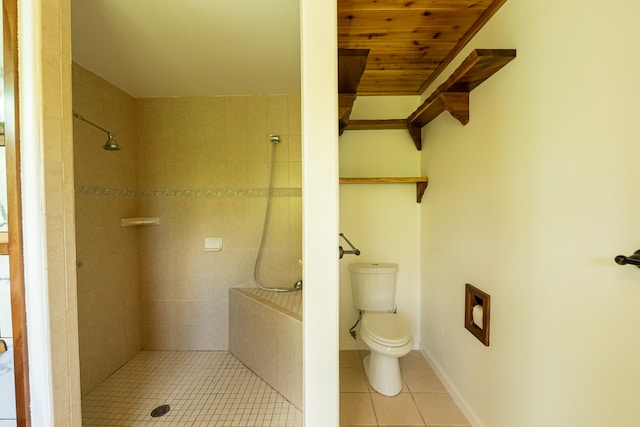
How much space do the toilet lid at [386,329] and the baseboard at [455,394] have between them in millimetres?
466

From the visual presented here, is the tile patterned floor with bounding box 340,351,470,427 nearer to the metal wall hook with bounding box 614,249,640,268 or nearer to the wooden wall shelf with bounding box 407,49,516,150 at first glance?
the metal wall hook with bounding box 614,249,640,268

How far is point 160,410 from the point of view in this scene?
5.45 ft

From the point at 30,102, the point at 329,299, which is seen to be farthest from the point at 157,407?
the point at 30,102

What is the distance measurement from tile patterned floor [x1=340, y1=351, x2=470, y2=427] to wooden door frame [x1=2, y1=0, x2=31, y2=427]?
5.08 ft

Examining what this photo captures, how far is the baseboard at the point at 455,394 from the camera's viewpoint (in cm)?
152

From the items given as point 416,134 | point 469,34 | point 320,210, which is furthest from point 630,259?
point 416,134

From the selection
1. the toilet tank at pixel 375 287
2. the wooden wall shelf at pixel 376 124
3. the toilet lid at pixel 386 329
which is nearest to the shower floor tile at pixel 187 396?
the toilet lid at pixel 386 329

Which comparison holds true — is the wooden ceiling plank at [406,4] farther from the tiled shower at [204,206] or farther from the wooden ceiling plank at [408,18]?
the tiled shower at [204,206]

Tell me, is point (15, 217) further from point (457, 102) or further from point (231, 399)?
point (457, 102)

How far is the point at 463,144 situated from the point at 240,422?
7.40 feet

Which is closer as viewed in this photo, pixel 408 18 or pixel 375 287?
pixel 408 18

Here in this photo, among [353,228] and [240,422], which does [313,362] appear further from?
[353,228]

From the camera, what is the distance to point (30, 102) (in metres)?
0.95

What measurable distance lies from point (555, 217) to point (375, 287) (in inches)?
55.7
